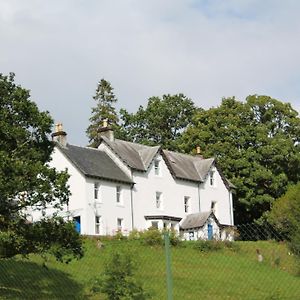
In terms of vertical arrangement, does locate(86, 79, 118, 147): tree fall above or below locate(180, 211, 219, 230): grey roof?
above

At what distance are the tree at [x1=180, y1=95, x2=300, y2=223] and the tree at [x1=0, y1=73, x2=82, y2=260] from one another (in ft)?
129

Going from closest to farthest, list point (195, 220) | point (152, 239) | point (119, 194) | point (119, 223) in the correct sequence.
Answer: point (152, 239) → point (119, 223) → point (119, 194) → point (195, 220)

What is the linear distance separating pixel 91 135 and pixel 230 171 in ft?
63.3

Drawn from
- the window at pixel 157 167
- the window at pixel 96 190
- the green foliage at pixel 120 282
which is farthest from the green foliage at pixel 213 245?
the window at pixel 157 167

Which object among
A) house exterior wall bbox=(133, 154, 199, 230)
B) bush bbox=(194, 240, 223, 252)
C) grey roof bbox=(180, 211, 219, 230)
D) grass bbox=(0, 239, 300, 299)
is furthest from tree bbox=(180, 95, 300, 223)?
Result: grass bbox=(0, 239, 300, 299)

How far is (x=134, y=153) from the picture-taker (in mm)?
52938

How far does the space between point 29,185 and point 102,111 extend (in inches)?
2316

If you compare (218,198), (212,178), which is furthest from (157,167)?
(218,198)

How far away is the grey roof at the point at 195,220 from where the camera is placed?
51.8 metres

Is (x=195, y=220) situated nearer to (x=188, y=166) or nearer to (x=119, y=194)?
(x=188, y=166)

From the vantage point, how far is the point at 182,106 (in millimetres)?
72938

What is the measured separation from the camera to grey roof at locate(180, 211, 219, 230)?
170ft

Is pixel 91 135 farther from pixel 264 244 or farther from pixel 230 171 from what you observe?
pixel 264 244

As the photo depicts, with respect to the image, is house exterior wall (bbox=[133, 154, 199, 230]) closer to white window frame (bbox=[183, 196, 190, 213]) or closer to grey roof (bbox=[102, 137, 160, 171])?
white window frame (bbox=[183, 196, 190, 213])
